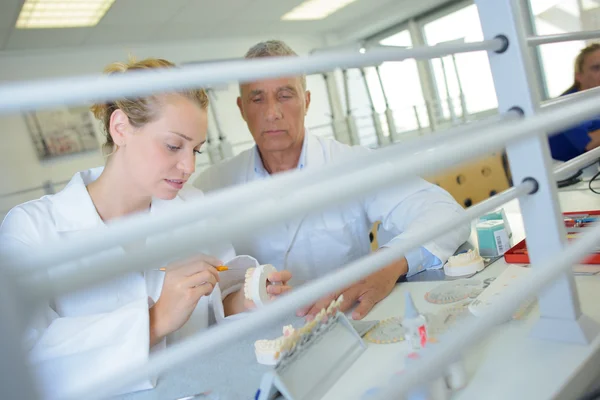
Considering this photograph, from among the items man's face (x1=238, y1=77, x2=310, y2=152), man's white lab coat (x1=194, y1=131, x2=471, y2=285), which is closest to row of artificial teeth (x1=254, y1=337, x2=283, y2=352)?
man's white lab coat (x1=194, y1=131, x2=471, y2=285)

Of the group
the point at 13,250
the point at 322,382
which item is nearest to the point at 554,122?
the point at 322,382

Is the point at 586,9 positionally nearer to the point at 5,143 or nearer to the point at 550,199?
the point at 550,199

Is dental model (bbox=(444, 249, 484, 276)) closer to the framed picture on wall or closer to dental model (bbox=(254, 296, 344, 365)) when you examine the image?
dental model (bbox=(254, 296, 344, 365))

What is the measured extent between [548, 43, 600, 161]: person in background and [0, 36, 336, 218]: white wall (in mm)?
2572

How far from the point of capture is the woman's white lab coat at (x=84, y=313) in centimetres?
69

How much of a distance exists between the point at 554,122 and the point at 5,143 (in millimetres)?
4947

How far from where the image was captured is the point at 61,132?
15.5 feet

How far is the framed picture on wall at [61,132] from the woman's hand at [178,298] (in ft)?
14.2

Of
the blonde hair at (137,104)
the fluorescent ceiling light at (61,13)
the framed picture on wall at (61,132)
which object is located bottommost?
the blonde hair at (137,104)

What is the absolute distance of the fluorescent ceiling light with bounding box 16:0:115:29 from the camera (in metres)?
3.71

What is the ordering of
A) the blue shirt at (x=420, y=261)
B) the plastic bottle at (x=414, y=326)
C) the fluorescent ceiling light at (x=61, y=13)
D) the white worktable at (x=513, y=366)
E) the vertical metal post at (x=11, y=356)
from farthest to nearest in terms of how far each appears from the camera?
the fluorescent ceiling light at (x=61, y=13), the blue shirt at (x=420, y=261), the plastic bottle at (x=414, y=326), the white worktable at (x=513, y=366), the vertical metal post at (x=11, y=356)

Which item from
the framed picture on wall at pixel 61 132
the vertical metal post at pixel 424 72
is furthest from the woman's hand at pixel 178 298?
the vertical metal post at pixel 424 72

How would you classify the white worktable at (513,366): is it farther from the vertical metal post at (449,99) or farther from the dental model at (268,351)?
the vertical metal post at (449,99)

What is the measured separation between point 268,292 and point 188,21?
4565 millimetres
